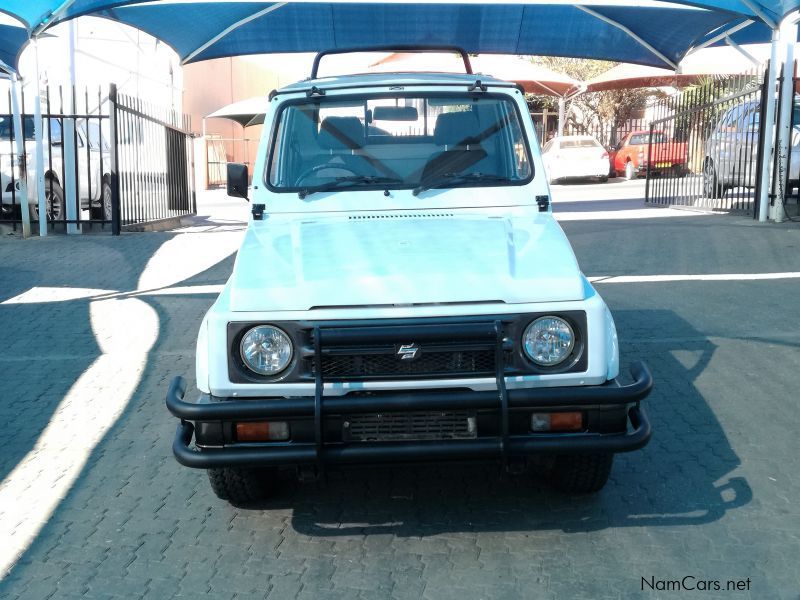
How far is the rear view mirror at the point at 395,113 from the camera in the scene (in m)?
5.36

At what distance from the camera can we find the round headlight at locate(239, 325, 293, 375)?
379cm

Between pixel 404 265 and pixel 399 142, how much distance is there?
1.50 meters

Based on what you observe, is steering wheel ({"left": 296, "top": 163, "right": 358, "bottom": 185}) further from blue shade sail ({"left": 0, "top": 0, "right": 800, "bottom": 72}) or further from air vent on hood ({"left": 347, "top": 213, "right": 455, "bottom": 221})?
blue shade sail ({"left": 0, "top": 0, "right": 800, "bottom": 72})

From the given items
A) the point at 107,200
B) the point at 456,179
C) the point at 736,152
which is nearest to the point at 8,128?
the point at 107,200

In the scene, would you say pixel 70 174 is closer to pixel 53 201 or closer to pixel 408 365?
pixel 53 201

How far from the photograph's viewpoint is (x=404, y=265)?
4.02 metres

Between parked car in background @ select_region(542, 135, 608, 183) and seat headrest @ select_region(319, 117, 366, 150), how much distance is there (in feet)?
77.5

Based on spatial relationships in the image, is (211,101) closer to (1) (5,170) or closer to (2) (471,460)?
(1) (5,170)

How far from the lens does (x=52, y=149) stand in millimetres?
15398

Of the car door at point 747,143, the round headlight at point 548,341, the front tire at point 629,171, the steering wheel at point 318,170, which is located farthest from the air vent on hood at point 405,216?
the front tire at point 629,171

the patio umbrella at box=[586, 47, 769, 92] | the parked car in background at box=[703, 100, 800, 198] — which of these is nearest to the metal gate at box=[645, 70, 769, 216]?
the parked car in background at box=[703, 100, 800, 198]

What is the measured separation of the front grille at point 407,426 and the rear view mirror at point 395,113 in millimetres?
2190

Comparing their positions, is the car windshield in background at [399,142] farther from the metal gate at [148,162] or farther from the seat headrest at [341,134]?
the metal gate at [148,162]

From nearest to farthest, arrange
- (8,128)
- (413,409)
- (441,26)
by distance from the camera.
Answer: (413,409)
(8,128)
(441,26)
